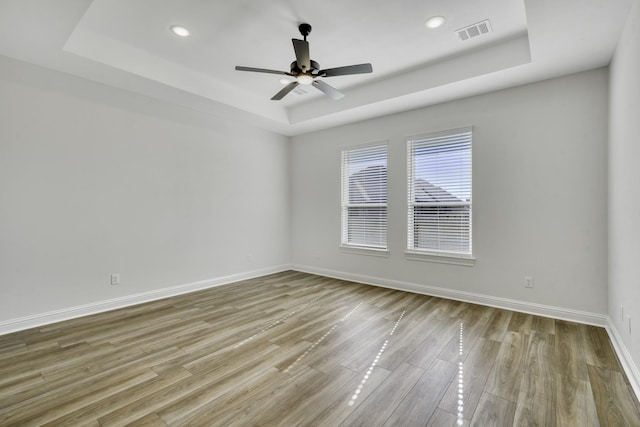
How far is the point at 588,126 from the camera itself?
3334 mm

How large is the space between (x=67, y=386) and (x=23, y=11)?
294 cm

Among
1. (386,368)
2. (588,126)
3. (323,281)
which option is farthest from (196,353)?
(588,126)

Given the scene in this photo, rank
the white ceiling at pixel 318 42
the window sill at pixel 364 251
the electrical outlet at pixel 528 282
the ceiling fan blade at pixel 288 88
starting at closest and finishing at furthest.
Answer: the white ceiling at pixel 318 42 < the ceiling fan blade at pixel 288 88 < the electrical outlet at pixel 528 282 < the window sill at pixel 364 251

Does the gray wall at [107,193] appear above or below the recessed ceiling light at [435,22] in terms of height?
below

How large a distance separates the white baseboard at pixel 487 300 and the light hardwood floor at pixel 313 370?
14 cm

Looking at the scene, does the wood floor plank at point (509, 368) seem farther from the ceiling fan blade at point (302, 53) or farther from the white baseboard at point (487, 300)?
the ceiling fan blade at point (302, 53)

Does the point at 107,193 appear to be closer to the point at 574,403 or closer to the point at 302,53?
the point at 302,53

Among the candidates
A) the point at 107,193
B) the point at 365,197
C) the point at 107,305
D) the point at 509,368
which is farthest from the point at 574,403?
the point at 107,193

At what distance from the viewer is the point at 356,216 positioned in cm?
548

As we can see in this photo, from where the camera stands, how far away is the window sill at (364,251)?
5.00 m

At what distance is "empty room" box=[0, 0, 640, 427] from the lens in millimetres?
2162

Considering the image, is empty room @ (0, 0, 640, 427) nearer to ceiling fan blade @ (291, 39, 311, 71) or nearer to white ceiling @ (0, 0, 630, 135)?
white ceiling @ (0, 0, 630, 135)

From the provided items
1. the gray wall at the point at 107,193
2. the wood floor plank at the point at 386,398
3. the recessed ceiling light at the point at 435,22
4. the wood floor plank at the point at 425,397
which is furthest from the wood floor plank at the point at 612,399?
the gray wall at the point at 107,193

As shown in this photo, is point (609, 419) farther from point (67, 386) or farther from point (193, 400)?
point (67, 386)
